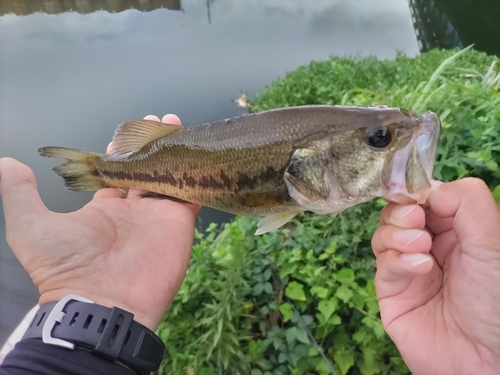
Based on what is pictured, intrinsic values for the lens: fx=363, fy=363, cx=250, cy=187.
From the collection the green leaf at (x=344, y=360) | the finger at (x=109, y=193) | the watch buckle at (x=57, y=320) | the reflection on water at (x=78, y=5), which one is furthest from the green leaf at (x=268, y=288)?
the reflection on water at (x=78, y=5)

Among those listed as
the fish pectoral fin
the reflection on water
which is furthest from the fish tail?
the reflection on water

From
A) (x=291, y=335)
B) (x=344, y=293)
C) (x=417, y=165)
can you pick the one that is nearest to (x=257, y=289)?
(x=291, y=335)

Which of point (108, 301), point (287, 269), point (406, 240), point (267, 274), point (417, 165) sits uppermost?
point (417, 165)

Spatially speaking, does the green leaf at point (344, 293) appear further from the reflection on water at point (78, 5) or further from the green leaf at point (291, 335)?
the reflection on water at point (78, 5)

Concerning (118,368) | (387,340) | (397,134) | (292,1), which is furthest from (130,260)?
(292,1)

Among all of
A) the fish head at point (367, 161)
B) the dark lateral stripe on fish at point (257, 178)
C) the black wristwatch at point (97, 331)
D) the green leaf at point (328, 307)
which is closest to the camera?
the fish head at point (367, 161)

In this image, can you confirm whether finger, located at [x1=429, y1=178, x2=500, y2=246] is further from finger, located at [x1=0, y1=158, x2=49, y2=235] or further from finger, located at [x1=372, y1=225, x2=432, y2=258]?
finger, located at [x1=0, y1=158, x2=49, y2=235]

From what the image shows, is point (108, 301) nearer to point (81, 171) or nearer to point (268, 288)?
point (81, 171)
